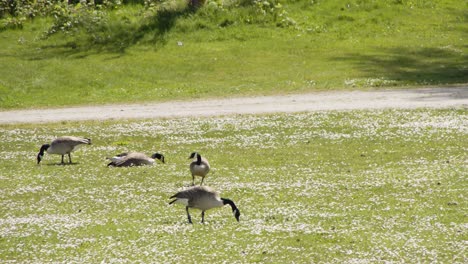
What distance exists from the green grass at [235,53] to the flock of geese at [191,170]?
15.0 metres

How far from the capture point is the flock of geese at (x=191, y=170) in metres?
16.4

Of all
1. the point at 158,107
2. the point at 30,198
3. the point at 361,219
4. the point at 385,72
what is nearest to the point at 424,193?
the point at 361,219

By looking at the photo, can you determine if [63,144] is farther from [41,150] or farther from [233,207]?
[233,207]

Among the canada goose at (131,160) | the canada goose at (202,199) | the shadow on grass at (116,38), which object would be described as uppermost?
the shadow on grass at (116,38)

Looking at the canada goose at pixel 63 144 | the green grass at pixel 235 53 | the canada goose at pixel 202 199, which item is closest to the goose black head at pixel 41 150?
the canada goose at pixel 63 144

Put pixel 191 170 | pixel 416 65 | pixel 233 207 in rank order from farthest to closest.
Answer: pixel 416 65 → pixel 191 170 → pixel 233 207

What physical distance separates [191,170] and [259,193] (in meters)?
1.89

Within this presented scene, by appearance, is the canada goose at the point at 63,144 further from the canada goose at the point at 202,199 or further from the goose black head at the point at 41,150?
the canada goose at the point at 202,199

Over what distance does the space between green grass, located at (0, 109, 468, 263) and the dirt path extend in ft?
7.74

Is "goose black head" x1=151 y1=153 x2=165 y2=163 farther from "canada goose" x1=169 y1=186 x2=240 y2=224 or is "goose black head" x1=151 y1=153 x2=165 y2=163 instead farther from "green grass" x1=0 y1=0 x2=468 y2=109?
"green grass" x1=0 y1=0 x2=468 y2=109

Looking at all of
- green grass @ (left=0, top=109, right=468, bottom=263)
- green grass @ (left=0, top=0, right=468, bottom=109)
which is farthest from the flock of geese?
green grass @ (left=0, top=0, right=468, bottom=109)

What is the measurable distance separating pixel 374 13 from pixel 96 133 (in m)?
27.7

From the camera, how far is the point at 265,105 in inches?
1389

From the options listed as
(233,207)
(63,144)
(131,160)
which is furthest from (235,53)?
(233,207)
